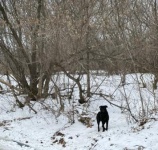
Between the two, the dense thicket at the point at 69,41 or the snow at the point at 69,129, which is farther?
the dense thicket at the point at 69,41

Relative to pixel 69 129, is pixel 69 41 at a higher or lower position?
higher

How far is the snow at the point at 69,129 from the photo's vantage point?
898 cm

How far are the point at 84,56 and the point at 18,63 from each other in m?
3.12

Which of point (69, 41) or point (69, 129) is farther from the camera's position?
point (69, 41)

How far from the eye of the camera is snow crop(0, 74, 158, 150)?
8.98 meters

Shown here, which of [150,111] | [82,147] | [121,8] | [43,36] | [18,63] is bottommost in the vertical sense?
[82,147]

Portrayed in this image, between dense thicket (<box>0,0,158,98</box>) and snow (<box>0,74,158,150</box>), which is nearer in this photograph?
snow (<box>0,74,158,150</box>)

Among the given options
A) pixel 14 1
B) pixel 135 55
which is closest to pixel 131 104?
pixel 135 55

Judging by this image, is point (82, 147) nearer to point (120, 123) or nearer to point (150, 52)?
point (120, 123)

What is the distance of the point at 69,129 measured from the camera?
11289mm

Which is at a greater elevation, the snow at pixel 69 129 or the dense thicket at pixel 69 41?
the dense thicket at pixel 69 41

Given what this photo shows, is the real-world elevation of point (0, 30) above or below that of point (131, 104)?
above

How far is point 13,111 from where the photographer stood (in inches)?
543

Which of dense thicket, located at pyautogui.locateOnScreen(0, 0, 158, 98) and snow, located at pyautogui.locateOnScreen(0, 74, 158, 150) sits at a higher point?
dense thicket, located at pyautogui.locateOnScreen(0, 0, 158, 98)
